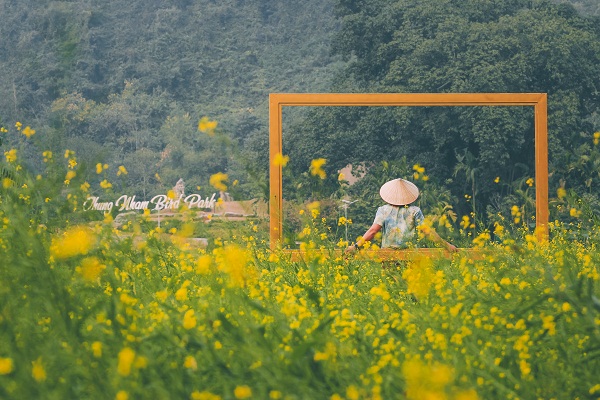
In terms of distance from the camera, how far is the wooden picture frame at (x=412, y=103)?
524cm

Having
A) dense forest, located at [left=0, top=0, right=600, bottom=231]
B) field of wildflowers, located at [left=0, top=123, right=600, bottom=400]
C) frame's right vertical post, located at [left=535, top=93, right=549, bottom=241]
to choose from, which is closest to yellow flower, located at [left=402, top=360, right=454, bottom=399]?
field of wildflowers, located at [left=0, top=123, right=600, bottom=400]

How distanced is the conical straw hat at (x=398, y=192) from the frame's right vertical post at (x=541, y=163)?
84 centimetres

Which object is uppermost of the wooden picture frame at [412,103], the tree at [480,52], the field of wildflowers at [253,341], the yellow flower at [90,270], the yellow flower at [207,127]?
the tree at [480,52]

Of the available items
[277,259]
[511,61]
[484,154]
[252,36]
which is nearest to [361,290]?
[277,259]

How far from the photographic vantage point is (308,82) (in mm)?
38781

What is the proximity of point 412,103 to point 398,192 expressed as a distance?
612 mm

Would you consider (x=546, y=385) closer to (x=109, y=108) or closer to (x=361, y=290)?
(x=361, y=290)

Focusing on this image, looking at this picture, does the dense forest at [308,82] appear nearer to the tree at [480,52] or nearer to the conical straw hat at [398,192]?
the tree at [480,52]

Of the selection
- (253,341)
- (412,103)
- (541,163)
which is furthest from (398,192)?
(253,341)

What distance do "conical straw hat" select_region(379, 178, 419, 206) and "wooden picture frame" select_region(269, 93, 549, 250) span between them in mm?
488

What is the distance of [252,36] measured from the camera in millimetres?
42062

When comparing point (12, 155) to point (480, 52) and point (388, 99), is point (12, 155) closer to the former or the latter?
point (388, 99)

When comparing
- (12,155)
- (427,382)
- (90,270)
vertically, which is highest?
(12,155)

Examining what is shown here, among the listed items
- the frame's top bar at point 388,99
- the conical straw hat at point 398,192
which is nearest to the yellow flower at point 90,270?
the conical straw hat at point 398,192
